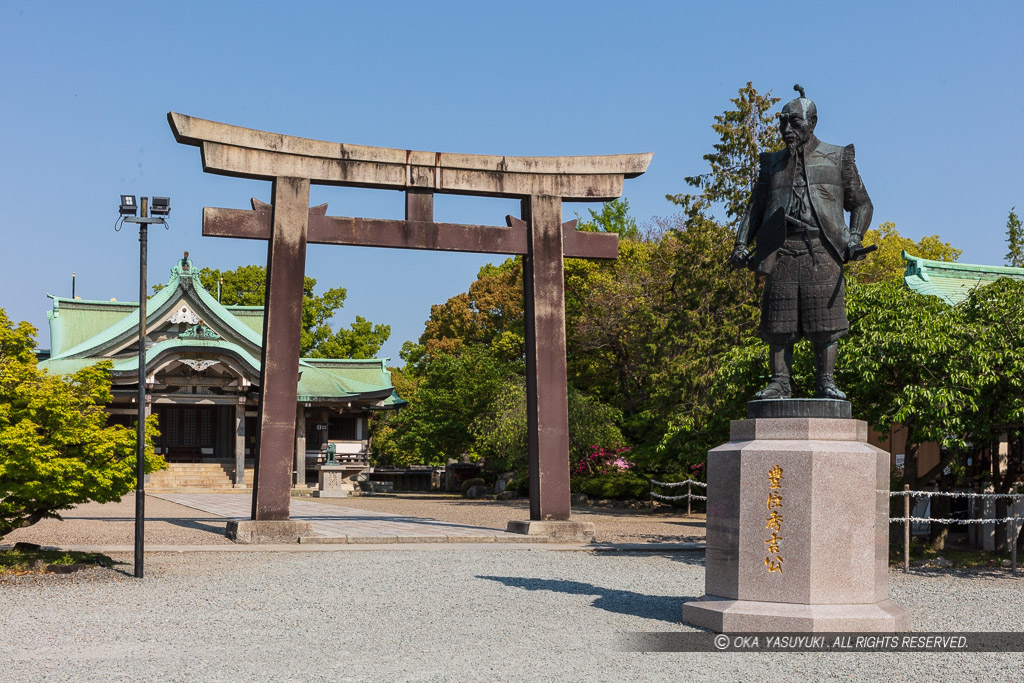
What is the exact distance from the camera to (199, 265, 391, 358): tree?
1970 inches

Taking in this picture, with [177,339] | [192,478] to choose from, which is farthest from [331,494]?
[177,339]

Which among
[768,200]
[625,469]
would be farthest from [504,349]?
[768,200]

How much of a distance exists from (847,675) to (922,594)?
4674 mm

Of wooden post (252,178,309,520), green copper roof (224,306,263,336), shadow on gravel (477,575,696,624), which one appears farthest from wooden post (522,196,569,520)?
green copper roof (224,306,263,336)

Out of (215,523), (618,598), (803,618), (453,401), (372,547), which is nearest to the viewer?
(803,618)

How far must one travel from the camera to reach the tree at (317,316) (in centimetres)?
5003

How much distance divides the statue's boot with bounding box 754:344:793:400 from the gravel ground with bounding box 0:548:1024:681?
1.99m

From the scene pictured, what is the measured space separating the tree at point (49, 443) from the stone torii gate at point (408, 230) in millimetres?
2781

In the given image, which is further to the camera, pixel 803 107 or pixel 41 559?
pixel 41 559

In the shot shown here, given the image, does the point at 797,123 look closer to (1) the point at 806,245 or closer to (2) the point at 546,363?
(1) the point at 806,245

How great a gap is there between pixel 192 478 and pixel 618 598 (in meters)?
27.0

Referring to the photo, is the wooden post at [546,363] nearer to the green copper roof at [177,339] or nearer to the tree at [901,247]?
the green copper roof at [177,339]

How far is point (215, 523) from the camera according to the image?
17.4m

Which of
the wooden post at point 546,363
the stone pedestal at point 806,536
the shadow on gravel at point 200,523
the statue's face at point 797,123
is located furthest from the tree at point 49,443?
the statue's face at point 797,123
